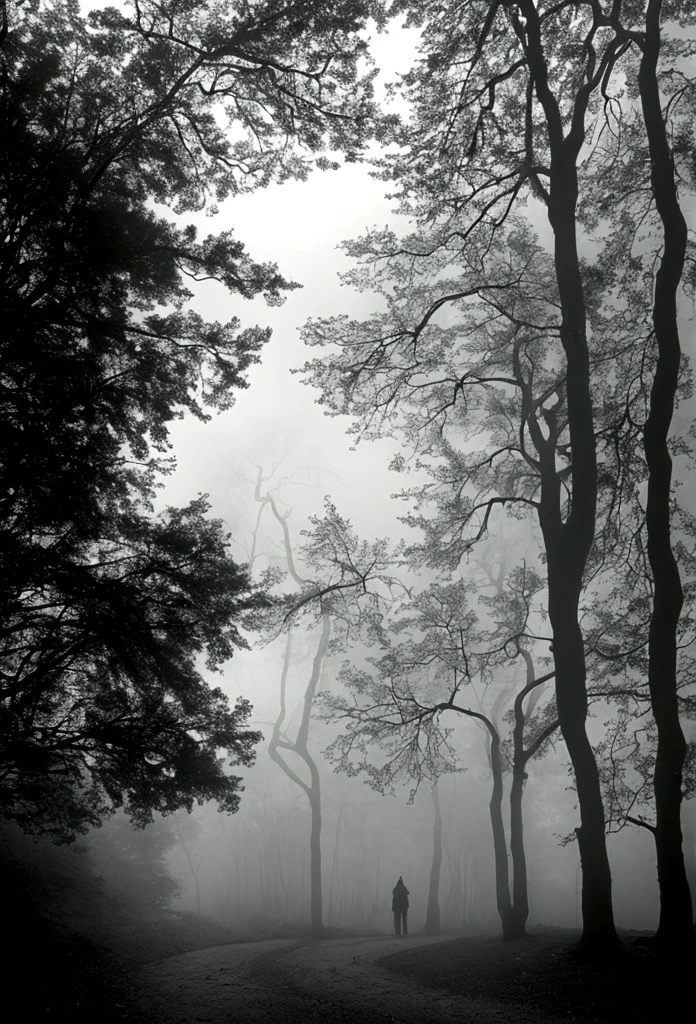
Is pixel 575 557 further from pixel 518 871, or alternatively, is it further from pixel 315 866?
pixel 315 866

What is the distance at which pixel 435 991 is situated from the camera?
23.7ft

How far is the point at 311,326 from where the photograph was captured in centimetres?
1166

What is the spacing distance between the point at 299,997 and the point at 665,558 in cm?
759

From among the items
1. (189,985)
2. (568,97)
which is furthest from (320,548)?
(568,97)

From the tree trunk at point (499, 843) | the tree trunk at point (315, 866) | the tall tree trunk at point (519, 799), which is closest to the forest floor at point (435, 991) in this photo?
the tall tree trunk at point (519, 799)

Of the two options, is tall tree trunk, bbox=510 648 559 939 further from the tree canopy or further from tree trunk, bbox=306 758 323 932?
tree trunk, bbox=306 758 323 932

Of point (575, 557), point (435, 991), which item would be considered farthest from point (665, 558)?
point (435, 991)

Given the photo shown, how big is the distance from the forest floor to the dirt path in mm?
11

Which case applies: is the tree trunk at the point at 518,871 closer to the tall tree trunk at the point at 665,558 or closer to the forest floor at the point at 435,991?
the forest floor at the point at 435,991

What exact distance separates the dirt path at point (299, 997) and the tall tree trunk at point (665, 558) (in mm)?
3125

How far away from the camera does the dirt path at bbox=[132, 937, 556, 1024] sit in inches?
232

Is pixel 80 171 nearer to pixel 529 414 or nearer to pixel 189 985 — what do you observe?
pixel 529 414

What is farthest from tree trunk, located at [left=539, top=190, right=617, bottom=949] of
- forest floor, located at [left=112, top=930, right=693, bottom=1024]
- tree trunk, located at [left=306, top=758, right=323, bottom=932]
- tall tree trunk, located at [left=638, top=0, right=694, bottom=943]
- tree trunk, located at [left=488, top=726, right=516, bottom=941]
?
tree trunk, located at [left=306, top=758, right=323, bottom=932]

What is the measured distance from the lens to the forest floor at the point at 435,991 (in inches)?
227
